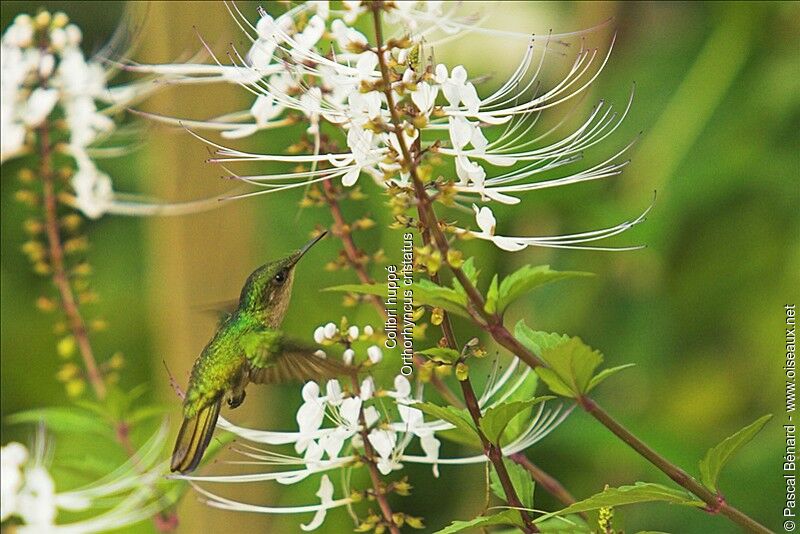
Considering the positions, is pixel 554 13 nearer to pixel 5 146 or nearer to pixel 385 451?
pixel 5 146

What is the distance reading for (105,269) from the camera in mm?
1908

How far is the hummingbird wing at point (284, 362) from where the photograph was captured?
0.58 meters

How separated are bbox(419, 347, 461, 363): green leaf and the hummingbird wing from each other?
0.07 m

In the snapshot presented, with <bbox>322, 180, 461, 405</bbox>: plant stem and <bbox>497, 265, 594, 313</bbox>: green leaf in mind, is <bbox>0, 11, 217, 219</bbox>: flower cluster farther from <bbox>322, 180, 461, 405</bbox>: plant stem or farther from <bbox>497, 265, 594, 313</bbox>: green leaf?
<bbox>497, 265, 594, 313</bbox>: green leaf

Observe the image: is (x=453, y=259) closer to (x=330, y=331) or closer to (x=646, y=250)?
(x=330, y=331)

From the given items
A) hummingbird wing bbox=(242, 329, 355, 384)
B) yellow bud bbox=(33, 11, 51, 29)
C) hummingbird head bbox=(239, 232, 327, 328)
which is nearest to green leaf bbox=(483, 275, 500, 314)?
hummingbird wing bbox=(242, 329, 355, 384)

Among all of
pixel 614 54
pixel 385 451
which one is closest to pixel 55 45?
pixel 385 451

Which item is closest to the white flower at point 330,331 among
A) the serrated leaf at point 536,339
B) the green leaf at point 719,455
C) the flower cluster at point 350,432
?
the flower cluster at point 350,432

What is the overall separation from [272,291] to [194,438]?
0.11m

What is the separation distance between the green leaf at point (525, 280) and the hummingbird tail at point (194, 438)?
0.83 feet

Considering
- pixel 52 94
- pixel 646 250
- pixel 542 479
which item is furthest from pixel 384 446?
pixel 646 250

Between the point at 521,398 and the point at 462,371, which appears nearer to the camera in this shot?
the point at 462,371

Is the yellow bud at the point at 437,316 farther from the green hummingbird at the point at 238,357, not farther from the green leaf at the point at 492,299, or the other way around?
the green hummingbird at the point at 238,357

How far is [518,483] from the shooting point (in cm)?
59
